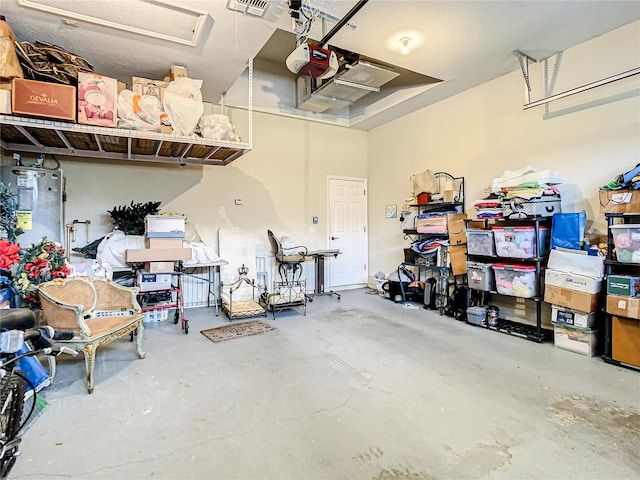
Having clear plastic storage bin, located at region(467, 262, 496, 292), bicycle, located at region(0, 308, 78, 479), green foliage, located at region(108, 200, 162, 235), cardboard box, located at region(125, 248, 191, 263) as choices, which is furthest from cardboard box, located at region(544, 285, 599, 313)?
green foliage, located at region(108, 200, 162, 235)

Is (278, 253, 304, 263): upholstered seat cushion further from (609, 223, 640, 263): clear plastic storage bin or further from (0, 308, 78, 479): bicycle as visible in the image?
(609, 223, 640, 263): clear plastic storage bin

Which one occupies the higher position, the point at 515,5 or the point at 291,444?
the point at 515,5

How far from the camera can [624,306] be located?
118 inches

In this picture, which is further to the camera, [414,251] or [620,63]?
[414,251]

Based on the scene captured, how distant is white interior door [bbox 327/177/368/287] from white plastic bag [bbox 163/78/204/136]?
11.0 ft

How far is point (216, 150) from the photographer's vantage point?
173 inches

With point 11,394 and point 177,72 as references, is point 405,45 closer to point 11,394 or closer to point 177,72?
point 177,72

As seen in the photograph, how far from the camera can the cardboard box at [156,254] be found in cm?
394

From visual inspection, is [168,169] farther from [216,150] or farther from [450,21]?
[450,21]

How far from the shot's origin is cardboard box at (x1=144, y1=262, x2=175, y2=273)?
13.4 ft

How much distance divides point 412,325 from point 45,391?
3.88 metres

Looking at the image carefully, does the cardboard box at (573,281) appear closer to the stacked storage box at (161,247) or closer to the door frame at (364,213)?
the door frame at (364,213)

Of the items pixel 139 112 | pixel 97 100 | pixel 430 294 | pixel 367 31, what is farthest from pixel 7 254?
pixel 430 294

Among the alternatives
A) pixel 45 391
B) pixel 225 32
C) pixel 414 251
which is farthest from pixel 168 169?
pixel 414 251
